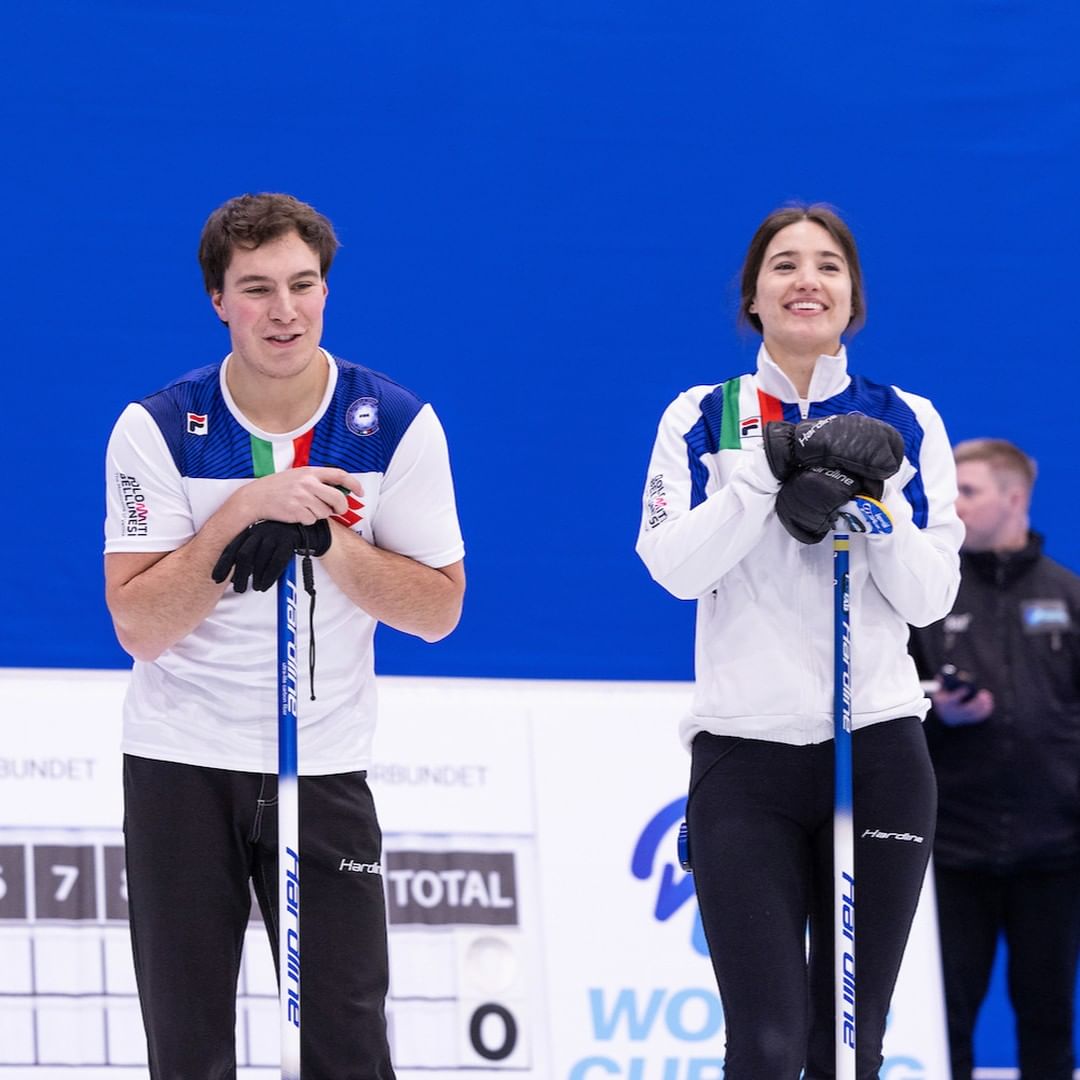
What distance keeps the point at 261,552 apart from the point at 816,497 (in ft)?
2.94

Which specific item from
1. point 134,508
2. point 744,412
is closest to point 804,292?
point 744,412

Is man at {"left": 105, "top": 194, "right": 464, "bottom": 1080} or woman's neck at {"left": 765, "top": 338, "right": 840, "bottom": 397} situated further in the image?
woman's neck at {"left": 765, "top": 338, "right": 840, "bottom": 397}

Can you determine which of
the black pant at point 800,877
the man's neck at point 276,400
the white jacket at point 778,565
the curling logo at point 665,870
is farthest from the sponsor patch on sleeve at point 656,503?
the curling logo at point 665,870

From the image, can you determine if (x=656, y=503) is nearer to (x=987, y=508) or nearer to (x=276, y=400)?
(x=276, y=400)

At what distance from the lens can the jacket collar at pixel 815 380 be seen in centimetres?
305

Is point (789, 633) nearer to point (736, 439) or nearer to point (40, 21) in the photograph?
point (736, 439)

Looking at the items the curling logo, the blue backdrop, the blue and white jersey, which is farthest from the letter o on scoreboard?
the blue and white jersey

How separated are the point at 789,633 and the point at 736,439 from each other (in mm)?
372

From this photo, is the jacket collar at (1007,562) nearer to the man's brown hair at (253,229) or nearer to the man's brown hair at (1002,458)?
the man's brown hair at (1002,458)

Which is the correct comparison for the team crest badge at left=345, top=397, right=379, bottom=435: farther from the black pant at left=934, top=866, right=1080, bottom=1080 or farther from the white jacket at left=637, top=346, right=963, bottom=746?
the black pant at left=934, top=866, right=1080, bottom=1080

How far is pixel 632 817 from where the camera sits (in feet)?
15.1

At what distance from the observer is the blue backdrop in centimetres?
478

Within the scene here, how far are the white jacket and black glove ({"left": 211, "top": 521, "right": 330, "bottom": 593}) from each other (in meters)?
0.64

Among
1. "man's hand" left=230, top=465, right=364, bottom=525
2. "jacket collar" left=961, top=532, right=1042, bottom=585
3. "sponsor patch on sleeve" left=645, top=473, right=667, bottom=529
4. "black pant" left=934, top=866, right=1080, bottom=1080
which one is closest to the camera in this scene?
"man's hand" left=230, top=465, right=364, bottom=525
